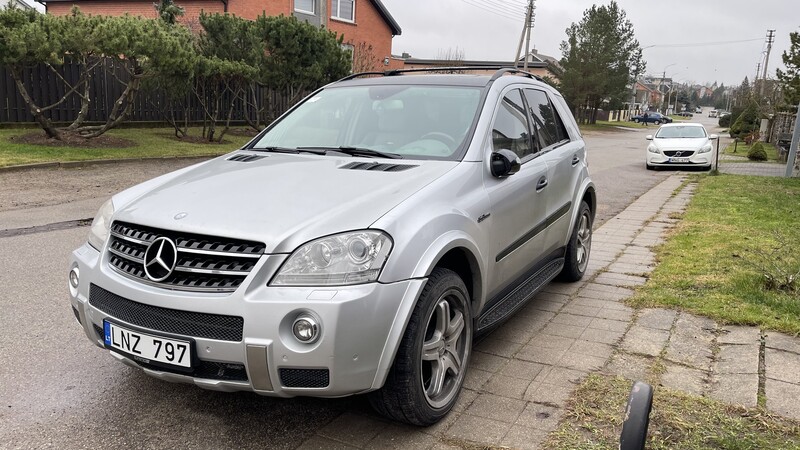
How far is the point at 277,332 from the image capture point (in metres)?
2.49

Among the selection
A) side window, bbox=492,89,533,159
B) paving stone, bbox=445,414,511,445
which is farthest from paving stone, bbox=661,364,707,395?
side window, bbox=492,89,533,159

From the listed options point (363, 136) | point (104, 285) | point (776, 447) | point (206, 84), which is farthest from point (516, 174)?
point (206, 84)

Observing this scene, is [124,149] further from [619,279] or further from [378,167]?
[378,167]

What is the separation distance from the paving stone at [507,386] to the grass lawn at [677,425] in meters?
0.29

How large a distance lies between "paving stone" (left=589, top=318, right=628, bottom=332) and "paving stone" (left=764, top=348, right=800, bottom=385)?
3.01ft

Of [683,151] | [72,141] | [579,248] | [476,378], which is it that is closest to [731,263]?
[579,248]

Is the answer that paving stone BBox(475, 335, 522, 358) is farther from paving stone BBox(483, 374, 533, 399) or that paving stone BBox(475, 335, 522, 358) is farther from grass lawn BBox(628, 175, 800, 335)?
grass lawn BBox(628, 175, 800, 335)

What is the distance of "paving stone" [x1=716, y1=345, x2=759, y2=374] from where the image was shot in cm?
373

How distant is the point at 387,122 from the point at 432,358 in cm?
171

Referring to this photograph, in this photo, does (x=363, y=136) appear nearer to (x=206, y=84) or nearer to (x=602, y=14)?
(x=206, y=84)

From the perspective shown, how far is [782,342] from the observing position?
4.11 meters

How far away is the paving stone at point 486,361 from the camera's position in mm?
3781

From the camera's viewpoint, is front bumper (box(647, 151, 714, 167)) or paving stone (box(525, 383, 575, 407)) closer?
paving stone (box(525, 383, 575, 407))

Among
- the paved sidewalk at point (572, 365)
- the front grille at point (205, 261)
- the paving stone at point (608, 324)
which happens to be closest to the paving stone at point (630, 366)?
the paved sidewalk at point (572, 365)
